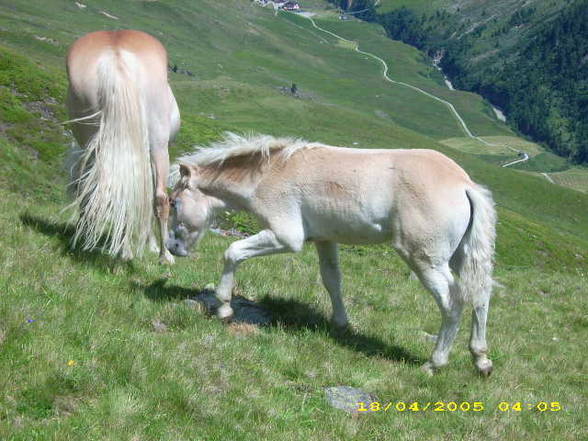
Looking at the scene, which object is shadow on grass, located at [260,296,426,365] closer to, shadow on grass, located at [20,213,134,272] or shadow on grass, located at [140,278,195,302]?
shadow on grass, located at [140,278,195,302]

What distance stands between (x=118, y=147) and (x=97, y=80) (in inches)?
43.7

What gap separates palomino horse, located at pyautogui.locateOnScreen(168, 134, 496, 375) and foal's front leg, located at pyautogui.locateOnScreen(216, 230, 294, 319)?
0.05 feet

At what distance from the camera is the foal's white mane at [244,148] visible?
9016 mm

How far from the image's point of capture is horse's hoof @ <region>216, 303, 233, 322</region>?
8.56 metres

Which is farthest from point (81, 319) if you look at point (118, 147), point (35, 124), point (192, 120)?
point (192, 120)

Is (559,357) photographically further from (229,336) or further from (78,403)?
(78,403)

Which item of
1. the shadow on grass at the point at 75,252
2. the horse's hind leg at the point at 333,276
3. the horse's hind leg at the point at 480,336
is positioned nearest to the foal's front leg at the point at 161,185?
the shadow on grass at the point at 75,252

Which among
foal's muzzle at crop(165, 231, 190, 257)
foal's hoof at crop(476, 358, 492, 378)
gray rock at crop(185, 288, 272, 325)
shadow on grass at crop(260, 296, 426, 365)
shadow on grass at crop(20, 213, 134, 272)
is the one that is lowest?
shadow on grass at crop(20, 213, 134, 272)

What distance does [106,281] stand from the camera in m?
9.02

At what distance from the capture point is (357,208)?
27.0 ft

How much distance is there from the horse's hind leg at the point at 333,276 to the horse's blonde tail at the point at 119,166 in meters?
2.72
